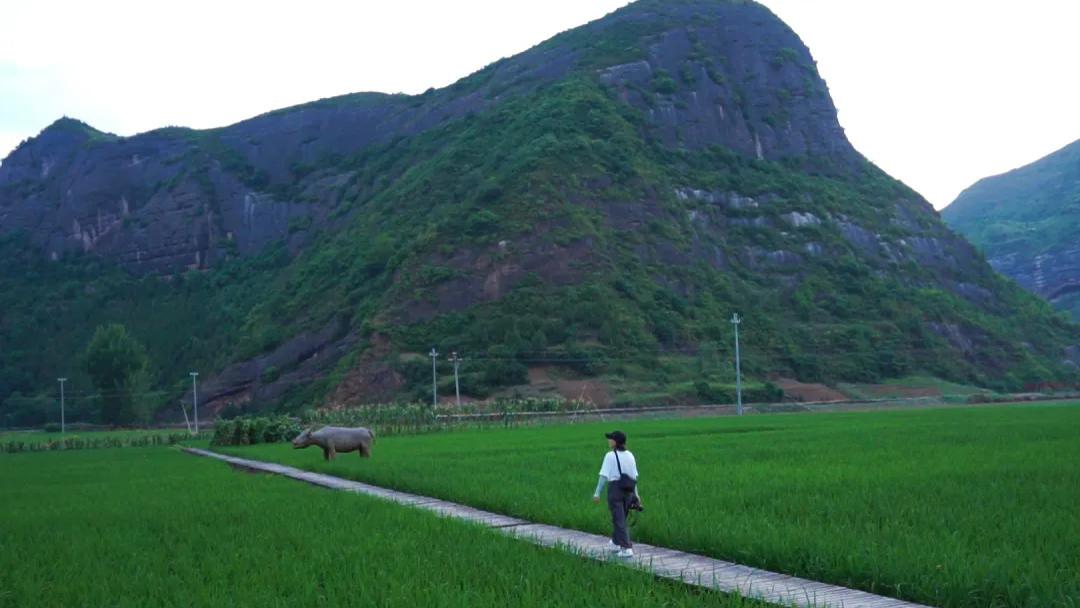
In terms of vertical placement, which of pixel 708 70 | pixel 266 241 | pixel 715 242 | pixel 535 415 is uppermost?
pixel 708 70

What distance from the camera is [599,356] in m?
80.8

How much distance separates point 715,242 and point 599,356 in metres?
28.5

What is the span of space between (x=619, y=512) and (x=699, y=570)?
1420 mm

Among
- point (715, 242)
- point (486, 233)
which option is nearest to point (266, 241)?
point (486, 233)

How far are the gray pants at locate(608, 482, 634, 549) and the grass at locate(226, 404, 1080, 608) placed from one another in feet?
2.85

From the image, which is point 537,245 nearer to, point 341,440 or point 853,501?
point 341,440

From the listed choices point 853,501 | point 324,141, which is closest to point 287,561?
point 853,501

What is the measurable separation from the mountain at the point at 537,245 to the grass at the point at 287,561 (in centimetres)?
6157

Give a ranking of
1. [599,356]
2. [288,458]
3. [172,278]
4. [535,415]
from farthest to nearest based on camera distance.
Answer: [172,278]
[599,356]
[535,415]
[288,458]

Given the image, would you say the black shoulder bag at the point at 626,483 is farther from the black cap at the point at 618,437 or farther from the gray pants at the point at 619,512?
the black cap at the point at 618,437

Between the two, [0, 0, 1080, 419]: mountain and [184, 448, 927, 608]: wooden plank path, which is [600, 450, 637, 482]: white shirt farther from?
[0, 0, 1080, 419]: mountain

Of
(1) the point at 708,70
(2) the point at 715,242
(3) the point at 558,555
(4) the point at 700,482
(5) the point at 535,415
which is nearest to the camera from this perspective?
(3) the point at 558,555

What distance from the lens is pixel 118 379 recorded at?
9875 cm

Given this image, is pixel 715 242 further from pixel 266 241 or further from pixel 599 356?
pixel 266 241
